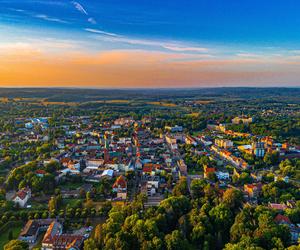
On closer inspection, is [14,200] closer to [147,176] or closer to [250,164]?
[147,176]

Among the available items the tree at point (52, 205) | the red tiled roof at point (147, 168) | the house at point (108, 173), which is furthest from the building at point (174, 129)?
the tree at point (52, 205)

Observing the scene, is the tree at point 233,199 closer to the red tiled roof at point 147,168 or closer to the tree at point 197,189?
the tree at point 197,189

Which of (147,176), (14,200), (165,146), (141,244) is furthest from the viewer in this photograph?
(165,146)

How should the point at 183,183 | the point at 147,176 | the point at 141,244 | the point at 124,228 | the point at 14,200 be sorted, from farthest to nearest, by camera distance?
the point at 147,176 → the point at 183,183 → the point at 14,200 → the point at 124,228 → the point at 141,244

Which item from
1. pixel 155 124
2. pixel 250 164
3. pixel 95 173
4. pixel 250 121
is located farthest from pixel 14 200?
pixel 250 121

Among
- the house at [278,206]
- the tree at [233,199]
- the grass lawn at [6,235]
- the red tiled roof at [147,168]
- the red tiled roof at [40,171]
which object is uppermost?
the tree at [233,199]

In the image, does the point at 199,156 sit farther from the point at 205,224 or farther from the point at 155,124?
the point at 155,124

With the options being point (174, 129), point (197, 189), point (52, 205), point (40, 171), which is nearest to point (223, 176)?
point (197, 189)

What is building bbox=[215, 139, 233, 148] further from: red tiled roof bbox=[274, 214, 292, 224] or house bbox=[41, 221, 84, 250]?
house bbox=[41, 221, 84, 250]

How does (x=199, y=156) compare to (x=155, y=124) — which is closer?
(x=199, y=156)
